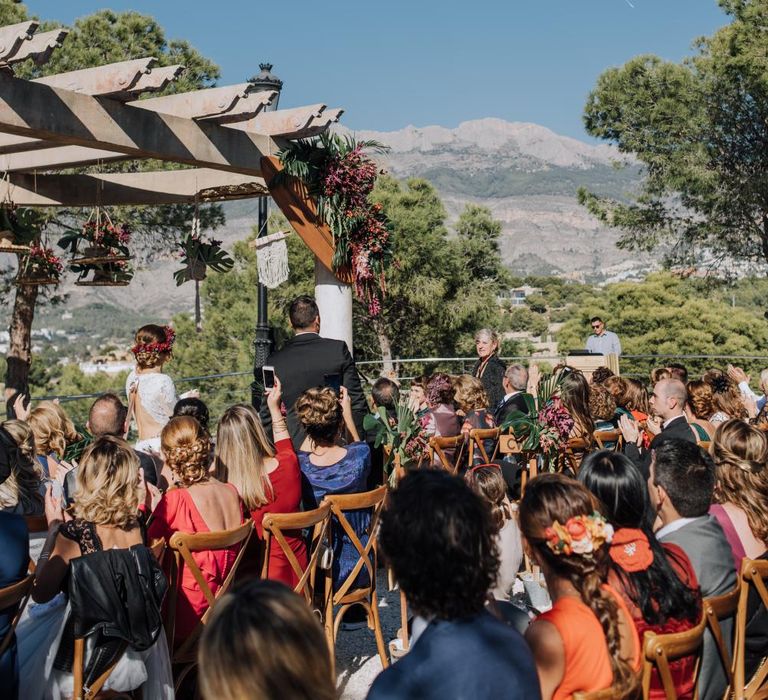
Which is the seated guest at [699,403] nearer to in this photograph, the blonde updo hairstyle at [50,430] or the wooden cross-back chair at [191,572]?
the wooden cross-back chair at [191,572]

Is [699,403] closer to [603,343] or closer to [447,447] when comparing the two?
[447,447]

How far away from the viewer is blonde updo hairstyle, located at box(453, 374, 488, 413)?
19.3 ft

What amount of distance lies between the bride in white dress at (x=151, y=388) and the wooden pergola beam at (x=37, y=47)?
4.70 feet

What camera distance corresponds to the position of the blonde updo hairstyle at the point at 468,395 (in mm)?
5895

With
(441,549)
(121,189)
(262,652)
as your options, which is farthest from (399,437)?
(121,189)

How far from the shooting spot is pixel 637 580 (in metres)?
2.39

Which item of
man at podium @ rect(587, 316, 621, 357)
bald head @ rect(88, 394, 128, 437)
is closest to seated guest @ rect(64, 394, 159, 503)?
bald head @ rect(88, 394, 128, 437)

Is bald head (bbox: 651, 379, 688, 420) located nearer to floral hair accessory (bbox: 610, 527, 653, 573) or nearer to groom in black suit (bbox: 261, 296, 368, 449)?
groom in black suit (bbox: 261, 296, 368, 449)

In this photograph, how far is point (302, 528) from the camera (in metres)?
3.44

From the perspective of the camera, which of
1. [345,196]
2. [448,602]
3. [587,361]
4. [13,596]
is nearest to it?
[448,602]

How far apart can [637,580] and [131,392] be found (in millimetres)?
3253

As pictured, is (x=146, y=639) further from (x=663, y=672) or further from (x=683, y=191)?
(x=683, y=191)

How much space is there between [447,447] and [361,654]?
1.53 meters

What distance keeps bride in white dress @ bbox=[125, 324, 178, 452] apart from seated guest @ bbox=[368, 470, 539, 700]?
10.2ft
